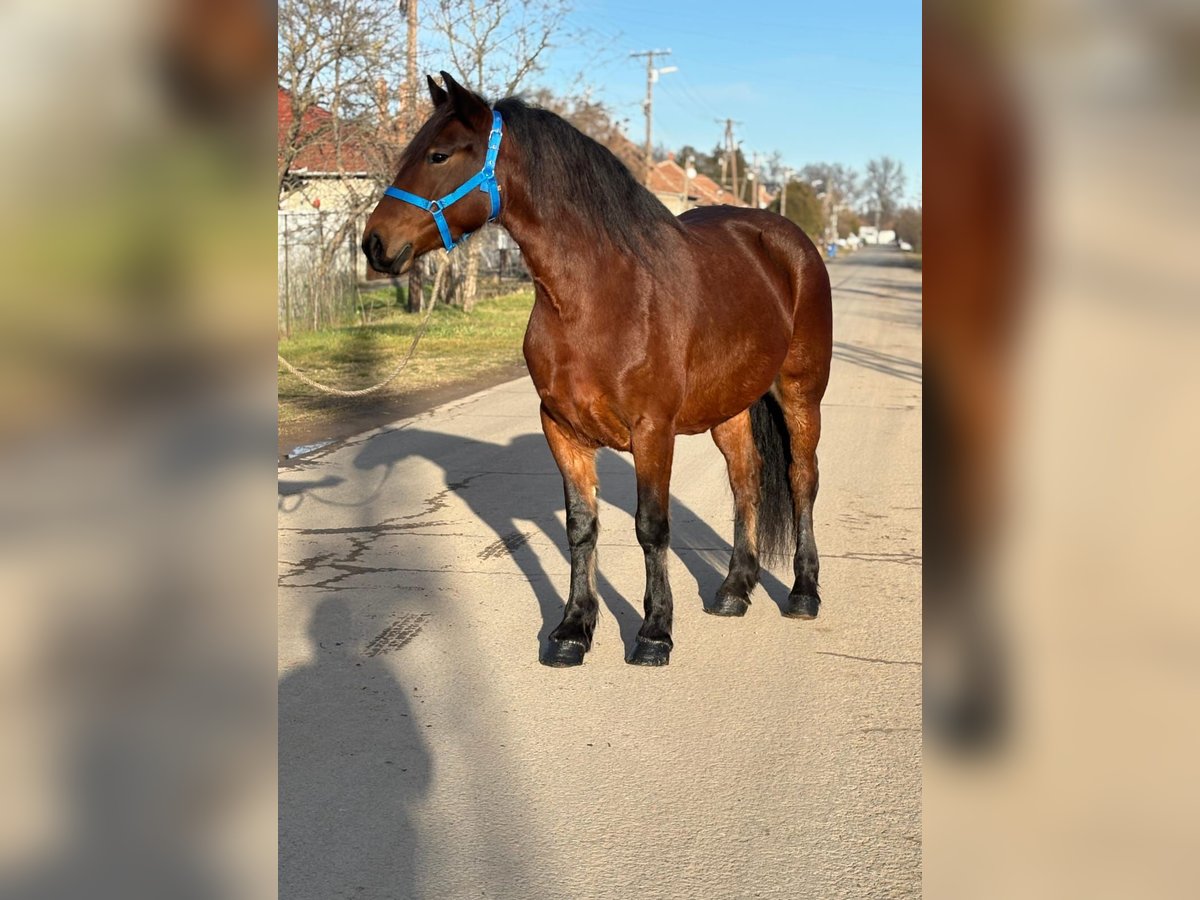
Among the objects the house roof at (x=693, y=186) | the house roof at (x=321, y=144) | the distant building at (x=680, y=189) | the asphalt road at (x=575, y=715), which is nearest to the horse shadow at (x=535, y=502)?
the asphalt road at (x=575, y=715)

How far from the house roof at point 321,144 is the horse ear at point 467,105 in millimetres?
12178

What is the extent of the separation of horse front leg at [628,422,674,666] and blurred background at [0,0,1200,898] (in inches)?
147

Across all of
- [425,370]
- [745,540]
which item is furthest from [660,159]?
[745,540]

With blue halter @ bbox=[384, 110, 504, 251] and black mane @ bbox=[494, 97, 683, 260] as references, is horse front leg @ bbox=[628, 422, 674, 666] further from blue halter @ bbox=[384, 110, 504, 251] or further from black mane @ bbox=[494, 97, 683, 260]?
blue halter @ bbox=[384, 110, 504, 251]

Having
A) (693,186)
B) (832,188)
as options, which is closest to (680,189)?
(693,186)

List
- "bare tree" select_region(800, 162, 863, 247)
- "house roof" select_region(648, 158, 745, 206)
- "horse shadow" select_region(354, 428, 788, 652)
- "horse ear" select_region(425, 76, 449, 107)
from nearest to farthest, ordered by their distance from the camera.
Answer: "horse ear" select_region(425, 76, 449, 107) → "horse shadow" select_region(354, 428, 788, 652) → "house roof" select_region(648, 158, 745, 206) → "bare tree" select_region(800, 162, 863, 247)

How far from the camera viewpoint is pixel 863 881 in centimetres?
291

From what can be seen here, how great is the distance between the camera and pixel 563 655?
15.1 feet

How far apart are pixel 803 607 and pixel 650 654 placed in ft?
3.29

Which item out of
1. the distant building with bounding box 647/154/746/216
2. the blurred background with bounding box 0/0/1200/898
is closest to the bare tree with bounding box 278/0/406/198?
the blurred background with bounding box 0/0/1200/898

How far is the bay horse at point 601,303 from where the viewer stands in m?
4.16

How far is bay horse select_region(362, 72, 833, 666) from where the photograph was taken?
13.6 feet
